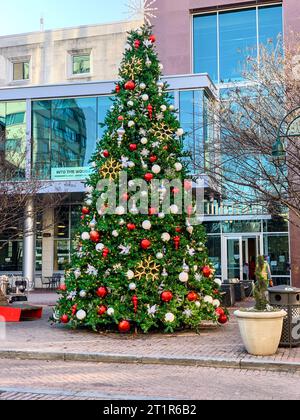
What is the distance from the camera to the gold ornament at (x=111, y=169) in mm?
11680

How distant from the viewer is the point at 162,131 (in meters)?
12.0

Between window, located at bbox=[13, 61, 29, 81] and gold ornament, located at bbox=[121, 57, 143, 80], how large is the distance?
2536 cm

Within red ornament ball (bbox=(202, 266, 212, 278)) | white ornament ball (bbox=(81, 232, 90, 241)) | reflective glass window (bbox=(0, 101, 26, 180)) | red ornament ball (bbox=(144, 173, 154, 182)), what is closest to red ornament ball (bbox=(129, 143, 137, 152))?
red ornament ball (bbox=(144, 173, 154, 182))

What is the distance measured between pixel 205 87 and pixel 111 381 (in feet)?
62.8

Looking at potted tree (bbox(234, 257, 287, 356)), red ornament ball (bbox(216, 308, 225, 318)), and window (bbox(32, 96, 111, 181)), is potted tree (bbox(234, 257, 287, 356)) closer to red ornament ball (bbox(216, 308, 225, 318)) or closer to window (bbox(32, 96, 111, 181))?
red ornament ball (bbox(216, 308, 225, 318))

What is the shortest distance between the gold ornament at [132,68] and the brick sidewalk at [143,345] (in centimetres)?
603

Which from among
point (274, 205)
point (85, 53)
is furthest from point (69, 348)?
point (85, 53)

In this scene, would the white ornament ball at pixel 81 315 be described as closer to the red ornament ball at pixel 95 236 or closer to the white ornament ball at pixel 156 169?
the red ornament ball at pixel 95 236

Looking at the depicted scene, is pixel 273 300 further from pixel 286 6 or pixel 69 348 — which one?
pixel 286 6

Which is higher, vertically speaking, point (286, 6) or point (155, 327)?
point (286, 6)

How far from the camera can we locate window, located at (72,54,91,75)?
34.9 metres

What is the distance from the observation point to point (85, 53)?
3481 centimetres

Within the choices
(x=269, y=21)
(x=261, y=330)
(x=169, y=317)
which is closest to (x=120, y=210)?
(x=169, y=317)

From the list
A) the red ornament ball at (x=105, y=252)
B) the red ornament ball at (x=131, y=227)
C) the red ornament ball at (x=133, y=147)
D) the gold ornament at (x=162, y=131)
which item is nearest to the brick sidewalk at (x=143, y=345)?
the red ornament ball at (x=105, y=252)
